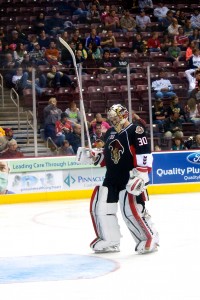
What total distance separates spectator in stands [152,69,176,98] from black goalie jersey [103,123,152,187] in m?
7.54

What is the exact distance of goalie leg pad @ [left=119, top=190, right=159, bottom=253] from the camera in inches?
298

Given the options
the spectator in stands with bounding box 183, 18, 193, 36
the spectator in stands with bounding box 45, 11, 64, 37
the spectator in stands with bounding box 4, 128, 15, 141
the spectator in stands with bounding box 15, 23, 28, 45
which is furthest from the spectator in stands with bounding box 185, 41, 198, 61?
the spectator in stands with bounding box 4, 128, 15, 141

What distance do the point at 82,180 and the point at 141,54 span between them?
4.81 m

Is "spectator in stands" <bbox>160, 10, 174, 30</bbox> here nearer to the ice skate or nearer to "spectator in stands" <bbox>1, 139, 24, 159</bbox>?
"spectator in stands" <bbox>1, 139, 24, 159</bbox>

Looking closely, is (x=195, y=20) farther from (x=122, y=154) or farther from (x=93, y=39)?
(x=122, y=154)

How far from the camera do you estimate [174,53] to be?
18.4 metres

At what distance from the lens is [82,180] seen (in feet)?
47.0

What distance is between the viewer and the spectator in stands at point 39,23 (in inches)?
707

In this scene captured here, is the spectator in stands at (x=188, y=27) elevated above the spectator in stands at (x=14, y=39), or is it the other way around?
the spectator in stands at (x=188, y=27)

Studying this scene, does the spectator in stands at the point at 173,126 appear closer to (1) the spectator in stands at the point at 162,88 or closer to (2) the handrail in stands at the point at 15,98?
(1) the spectator in stands at the point at 162,88

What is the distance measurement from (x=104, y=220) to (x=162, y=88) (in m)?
8.07

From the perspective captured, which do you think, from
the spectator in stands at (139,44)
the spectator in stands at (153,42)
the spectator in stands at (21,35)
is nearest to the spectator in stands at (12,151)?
the spectator in stands at (21,35)

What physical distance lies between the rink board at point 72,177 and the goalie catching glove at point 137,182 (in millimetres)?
6576

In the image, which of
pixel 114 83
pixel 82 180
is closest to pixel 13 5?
pixel 114 83
